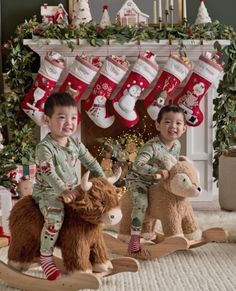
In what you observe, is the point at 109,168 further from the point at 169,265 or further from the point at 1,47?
the point at 169,265

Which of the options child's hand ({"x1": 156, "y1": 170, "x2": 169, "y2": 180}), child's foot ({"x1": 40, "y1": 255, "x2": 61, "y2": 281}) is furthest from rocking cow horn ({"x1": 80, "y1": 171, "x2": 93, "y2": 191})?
child's hand ({"x1": 156, "y1": 170, "x2": 169, "y2": 180})

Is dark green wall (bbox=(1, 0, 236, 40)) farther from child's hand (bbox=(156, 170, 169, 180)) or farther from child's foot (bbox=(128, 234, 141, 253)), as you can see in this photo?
child's foot (bbox=(128, 234, 141, 253))

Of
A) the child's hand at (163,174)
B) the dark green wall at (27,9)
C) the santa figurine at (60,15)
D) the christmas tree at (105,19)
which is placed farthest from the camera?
the dark green wall at (27,9)

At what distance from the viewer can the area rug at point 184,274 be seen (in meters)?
2.71

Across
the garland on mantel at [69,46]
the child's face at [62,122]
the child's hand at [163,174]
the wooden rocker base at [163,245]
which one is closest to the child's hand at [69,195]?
the child's face at [62,122]

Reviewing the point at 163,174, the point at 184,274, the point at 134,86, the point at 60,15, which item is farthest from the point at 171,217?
the point at 60,15

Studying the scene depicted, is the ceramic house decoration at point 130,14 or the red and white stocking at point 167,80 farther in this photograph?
the ceramic house decoration at point 130,14

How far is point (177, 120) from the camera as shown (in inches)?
125

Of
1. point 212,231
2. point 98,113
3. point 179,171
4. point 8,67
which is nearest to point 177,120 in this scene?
point 179,171

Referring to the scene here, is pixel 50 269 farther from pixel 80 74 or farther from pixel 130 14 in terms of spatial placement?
pixel 130 14

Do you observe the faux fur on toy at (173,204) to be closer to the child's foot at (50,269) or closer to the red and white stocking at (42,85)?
the child's foot at (50,269)

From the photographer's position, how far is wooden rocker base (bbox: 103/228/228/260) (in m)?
3.11

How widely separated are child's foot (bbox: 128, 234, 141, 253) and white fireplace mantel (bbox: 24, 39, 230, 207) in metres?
1.44

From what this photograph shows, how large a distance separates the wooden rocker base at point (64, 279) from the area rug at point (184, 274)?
54 millimetres
